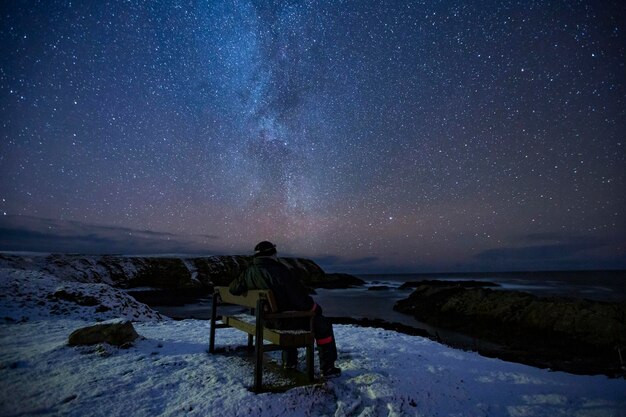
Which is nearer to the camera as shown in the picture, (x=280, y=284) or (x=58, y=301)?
(x=280, y=284)

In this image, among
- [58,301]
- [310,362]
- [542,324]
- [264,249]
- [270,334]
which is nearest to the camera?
[270,334]

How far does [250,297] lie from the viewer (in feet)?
15.4

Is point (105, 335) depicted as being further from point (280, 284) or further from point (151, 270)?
point (151, 270)

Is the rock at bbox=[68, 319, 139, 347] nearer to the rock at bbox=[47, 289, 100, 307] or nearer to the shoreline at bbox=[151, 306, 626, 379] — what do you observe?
the shoreline at bbox=[151, 306, 626, 379]

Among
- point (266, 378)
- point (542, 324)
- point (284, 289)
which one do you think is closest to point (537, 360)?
point (542, 324)

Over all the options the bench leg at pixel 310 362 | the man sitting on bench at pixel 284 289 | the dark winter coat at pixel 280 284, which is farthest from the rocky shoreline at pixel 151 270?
the bench leg at pixel 310 362

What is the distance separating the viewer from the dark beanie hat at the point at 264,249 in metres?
4.86

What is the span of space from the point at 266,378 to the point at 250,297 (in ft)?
3.86

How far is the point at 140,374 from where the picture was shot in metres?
4.57

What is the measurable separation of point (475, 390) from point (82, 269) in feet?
Result: 130

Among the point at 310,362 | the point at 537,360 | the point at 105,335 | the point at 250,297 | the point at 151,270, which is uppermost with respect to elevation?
the point at 250,297

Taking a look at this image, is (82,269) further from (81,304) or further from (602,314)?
(602,314)

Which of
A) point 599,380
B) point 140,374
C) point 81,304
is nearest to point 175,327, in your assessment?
point 140,374

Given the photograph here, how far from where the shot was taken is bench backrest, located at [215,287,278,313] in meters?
4.23
